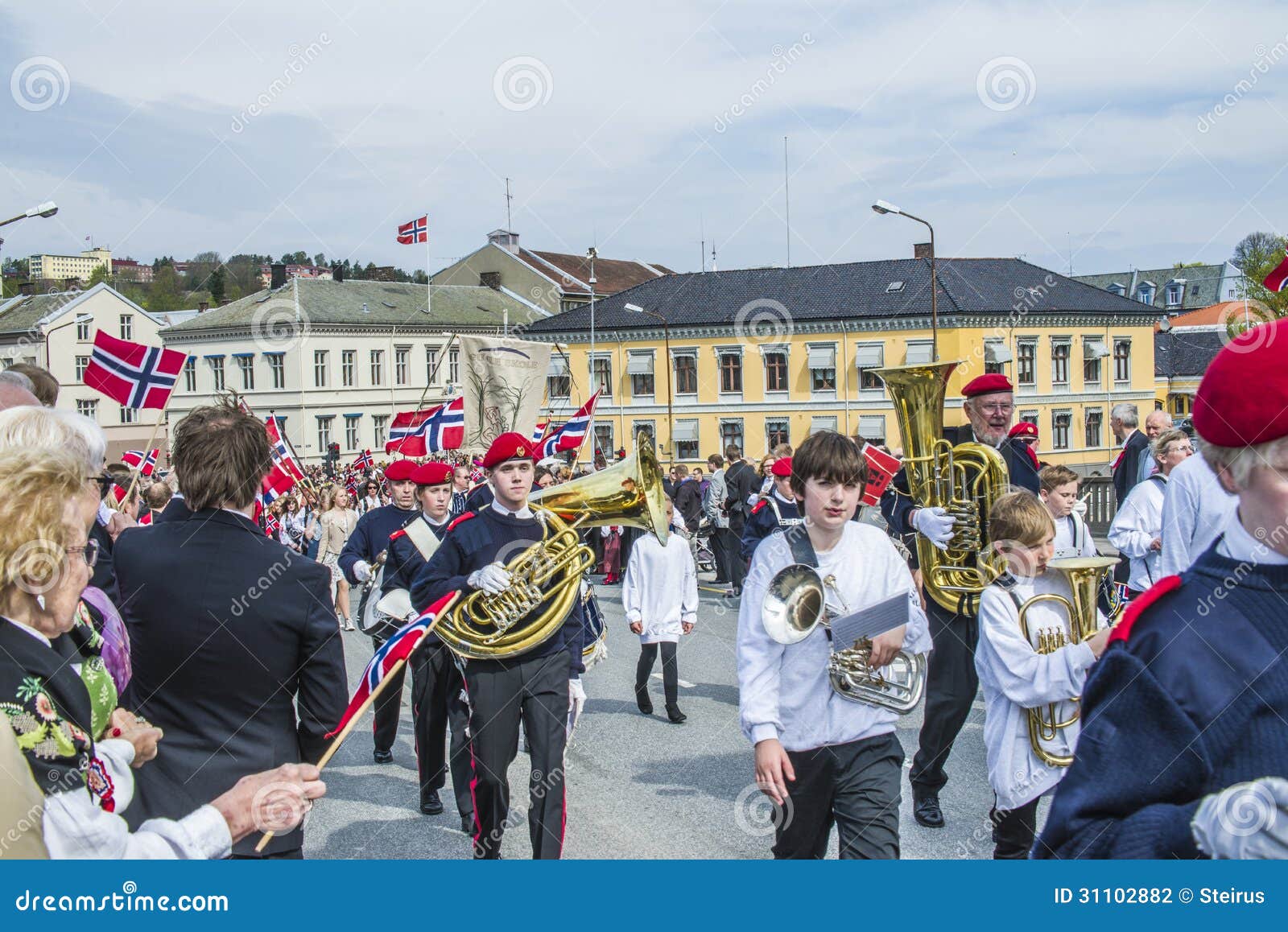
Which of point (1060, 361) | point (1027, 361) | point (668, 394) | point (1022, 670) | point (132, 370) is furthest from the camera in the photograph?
point (668, 394)

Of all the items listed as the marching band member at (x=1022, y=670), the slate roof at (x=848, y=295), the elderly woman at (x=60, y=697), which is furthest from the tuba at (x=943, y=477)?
the slate roof at (x=848, y=295)

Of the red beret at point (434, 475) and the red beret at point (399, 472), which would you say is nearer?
the red beret at point (434, 475)

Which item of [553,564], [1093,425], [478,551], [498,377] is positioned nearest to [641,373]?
[1093,425]

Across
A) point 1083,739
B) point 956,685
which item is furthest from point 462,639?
point 1083,739

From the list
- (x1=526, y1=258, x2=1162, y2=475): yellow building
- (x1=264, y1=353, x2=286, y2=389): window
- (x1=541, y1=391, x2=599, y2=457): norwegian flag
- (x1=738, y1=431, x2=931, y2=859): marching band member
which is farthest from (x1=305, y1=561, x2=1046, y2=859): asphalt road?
(x1=264, y1=353, x2=286, y2=389): window

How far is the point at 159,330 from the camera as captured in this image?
192 ft

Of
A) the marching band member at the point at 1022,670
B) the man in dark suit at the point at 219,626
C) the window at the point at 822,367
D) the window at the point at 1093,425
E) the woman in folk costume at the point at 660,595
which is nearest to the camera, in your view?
the man in dark suit at the point at 219,626

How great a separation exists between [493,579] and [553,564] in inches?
11.7

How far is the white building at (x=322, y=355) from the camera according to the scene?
5694cm

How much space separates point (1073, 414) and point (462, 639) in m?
49.3

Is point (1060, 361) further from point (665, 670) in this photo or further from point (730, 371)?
point (665, 670)

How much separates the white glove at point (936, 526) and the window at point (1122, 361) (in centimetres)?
5039

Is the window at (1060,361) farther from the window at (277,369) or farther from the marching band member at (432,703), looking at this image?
the marching band member at (432,703)

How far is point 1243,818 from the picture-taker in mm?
1741
